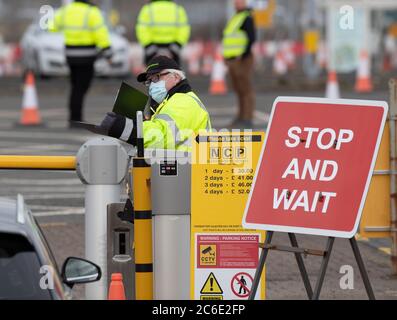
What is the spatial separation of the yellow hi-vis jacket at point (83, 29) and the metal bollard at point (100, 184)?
39.7 feet

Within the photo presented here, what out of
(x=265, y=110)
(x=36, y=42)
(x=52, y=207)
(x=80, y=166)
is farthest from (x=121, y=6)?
(x=80, y=166)

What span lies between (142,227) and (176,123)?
0.80 meters

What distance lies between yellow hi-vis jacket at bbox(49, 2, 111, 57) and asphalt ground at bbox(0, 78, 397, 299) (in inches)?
47.0

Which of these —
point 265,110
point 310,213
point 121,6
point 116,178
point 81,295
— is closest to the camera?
point 310,213

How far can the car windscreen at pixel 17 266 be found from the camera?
6492mm

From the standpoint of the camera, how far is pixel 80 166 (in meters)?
9.30

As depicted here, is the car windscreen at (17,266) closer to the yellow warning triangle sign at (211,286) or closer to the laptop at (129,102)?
the yellow warning triangle sign at (211,286)

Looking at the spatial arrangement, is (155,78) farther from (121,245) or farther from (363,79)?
(363,79)

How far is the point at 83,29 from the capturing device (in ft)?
Answer: 70.8

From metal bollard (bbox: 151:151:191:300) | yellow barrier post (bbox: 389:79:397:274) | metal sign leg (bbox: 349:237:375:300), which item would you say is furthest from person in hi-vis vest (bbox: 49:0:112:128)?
metal sign leg (bbox: 349:237:375:300)

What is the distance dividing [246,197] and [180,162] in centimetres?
43
